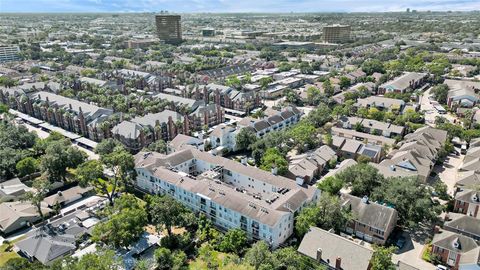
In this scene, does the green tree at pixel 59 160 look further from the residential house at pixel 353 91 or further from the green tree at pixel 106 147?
the residential house at pixel 353 91

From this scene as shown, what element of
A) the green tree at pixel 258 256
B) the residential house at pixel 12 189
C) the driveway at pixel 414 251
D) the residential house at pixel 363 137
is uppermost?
the green tree at pixel 258 256

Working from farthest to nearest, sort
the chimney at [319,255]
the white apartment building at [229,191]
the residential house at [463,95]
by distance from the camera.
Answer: the residential house at [463,95] → the white apartment building at [229,191] → the chimney at [319,255]

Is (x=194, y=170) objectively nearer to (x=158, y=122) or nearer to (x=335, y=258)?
(x=158, y=122)

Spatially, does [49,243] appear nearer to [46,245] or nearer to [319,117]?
[46,245]

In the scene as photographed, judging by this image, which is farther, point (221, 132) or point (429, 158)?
point (221, 132)

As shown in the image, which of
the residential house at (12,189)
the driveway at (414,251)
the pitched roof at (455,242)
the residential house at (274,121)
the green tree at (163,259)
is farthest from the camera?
the residential house at (274,121)

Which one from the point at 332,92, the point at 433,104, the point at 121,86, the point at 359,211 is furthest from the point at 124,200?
the point at 433,104

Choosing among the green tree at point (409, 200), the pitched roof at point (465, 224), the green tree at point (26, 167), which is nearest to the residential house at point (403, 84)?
the green tree at point (409, 200)
